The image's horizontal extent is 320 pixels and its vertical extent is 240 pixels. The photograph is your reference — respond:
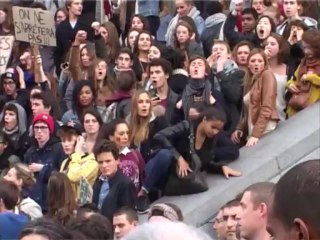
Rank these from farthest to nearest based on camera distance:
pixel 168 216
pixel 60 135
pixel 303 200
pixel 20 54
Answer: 1. pixel 20 54
2. pixel 60 135
3. pixel 168 216
4. pixel 303 200

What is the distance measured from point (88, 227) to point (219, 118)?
2.79 meters

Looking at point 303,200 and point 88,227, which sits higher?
point 303,200

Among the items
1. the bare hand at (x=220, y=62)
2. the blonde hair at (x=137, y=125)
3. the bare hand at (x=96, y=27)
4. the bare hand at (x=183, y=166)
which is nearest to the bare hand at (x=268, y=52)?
the bare hand at (x=220, y=62)

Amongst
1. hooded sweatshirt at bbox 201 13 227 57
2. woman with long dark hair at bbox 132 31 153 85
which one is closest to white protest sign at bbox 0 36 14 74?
woman with long dark hair at bbox 132 31 153 85

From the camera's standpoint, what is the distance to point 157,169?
348 inches

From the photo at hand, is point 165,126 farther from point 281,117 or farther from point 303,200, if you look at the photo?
point 303,200

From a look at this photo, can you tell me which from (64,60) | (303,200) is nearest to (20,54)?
(64,60)

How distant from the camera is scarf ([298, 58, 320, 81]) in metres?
9.88

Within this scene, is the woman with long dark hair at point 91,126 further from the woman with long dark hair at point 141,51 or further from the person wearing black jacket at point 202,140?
the woman with long dark hair at point 141,51

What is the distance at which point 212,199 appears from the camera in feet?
28.8

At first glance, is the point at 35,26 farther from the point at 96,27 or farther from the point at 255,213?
the point at 255,213

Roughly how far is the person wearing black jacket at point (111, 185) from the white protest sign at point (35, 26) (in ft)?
10.1

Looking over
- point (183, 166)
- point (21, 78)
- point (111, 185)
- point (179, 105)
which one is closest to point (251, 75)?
point (179, 105)

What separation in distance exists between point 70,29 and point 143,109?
4186 mm
